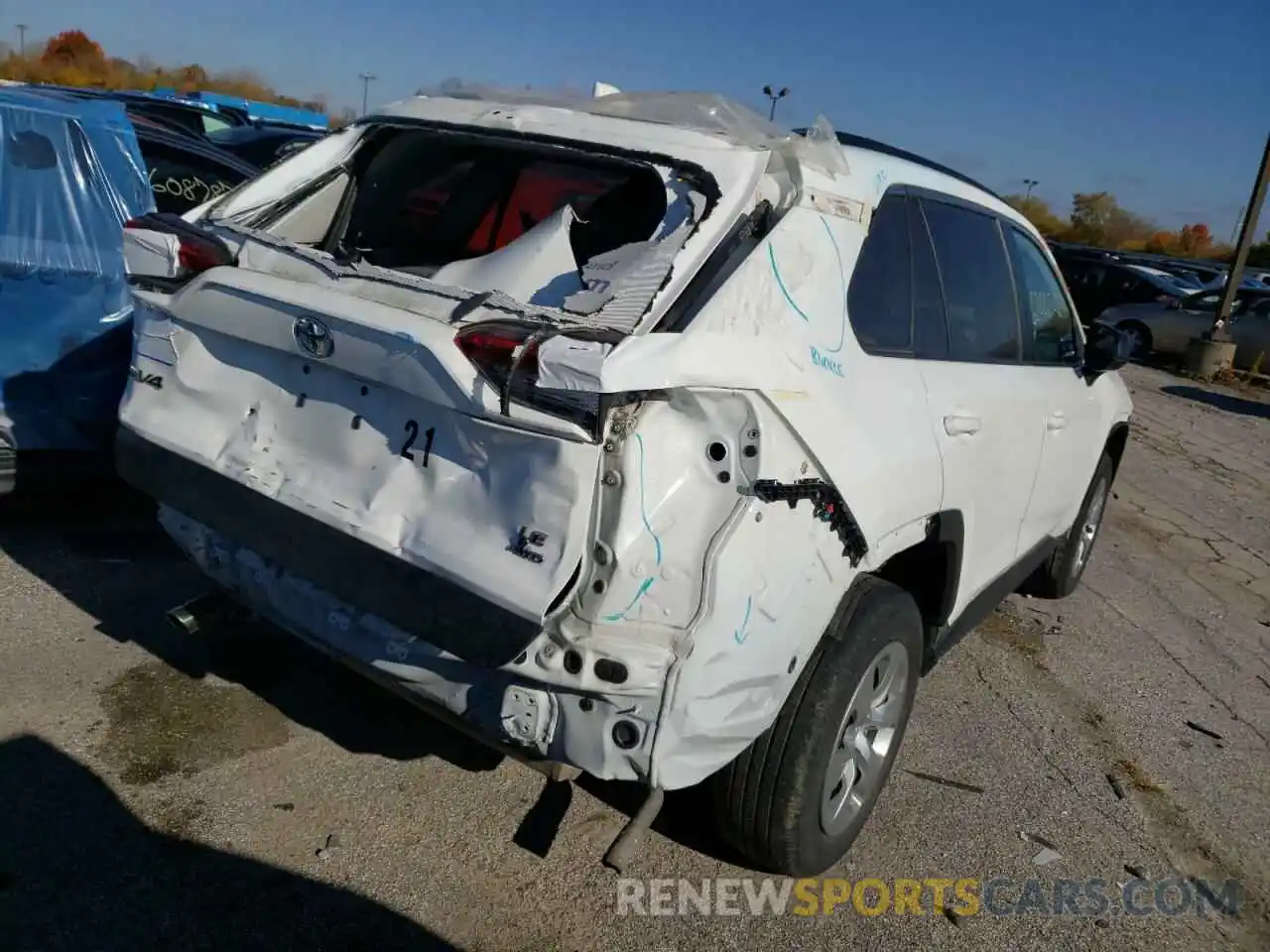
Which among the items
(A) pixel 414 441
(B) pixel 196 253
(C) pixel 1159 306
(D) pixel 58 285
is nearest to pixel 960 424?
(A) pixel 414 441

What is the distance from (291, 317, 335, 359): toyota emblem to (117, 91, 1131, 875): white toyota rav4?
11 mm

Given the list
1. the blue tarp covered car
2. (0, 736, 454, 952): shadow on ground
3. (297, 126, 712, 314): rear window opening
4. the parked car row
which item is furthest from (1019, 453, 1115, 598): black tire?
the parked car row

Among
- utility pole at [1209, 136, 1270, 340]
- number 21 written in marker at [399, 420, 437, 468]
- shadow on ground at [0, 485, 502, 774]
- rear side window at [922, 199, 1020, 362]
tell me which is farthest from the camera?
utility pole at [1209, 136, 1270, 340]

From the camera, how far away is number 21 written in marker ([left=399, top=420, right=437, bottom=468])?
2.43 m

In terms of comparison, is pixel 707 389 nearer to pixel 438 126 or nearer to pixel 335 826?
pixel 438 126

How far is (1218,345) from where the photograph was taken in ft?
52.4

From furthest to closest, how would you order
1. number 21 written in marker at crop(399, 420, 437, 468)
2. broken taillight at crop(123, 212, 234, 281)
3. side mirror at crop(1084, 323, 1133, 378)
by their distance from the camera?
side mirror at crop(1084, 323, 1133, 378) < broken taillight at crop(123, 212, 234, 281) < number 21 written in marker at crop(399, 420, 437, 468)

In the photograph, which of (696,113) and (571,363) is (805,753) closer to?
(571,363)

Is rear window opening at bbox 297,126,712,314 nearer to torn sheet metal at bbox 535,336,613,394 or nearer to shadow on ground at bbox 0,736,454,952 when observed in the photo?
torn sheet metal at bbox 535,336,613,394

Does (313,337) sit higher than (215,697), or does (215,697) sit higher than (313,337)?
(313,337)

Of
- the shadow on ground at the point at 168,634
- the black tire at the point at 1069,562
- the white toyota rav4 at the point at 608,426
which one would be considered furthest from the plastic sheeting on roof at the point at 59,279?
the black tire at the point at 1069,562

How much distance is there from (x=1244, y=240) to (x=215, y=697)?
1666 centimetres

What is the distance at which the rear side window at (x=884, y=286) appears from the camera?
2.80 metres

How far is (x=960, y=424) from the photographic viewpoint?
3152mm
